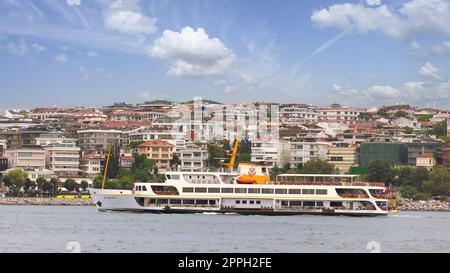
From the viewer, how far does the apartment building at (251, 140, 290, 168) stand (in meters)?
85.8

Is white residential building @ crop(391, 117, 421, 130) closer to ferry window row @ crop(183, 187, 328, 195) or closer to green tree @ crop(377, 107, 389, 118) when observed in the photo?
green tree @ crop(377, 107, 389, 118)

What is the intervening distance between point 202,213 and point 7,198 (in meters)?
34.4

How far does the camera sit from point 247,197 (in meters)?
45.1

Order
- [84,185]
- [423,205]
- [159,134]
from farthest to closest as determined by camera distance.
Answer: [159,134] < [84,185] < [423,205]

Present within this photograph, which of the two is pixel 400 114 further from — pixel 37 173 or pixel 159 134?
pixel 37 173

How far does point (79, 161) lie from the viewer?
9462cm

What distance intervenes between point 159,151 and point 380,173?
79.8ft

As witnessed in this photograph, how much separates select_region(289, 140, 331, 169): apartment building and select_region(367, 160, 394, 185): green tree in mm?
12457

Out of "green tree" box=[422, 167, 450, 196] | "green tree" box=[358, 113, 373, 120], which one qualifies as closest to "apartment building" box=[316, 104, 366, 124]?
"green tree" box=[358, 113, 373, 120]

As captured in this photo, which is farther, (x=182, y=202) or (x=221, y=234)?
(x=182, y=202)

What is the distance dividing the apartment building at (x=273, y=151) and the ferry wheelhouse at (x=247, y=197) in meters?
38.1

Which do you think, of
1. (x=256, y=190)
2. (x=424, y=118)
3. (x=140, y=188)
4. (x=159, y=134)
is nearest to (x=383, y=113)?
(x=424, y=118)

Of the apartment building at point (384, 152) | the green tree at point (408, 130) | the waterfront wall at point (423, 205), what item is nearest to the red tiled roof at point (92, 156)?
the apartment building at point (384, 152)
